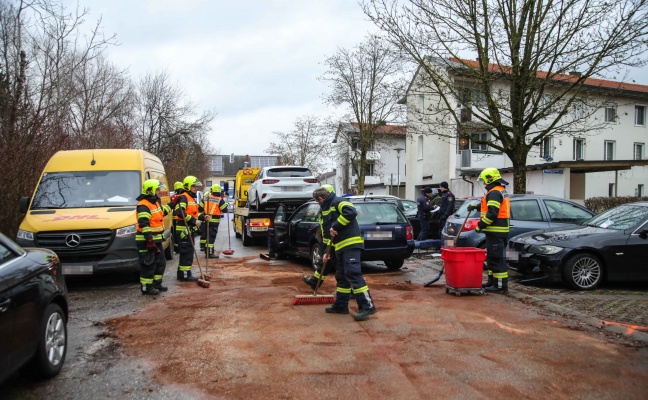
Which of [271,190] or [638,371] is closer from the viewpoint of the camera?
[638,371]

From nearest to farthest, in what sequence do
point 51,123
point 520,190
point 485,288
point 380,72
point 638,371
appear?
1. point 638,371
2. point 485,288
3. point 51,123
4. point 520,190
5. point 380,72

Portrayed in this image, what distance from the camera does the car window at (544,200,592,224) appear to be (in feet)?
33.4

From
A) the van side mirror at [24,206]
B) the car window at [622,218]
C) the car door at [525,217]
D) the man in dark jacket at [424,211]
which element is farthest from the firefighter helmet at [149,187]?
the man in dark jacket at [424,211]

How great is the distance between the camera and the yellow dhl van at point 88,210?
8.38 metres

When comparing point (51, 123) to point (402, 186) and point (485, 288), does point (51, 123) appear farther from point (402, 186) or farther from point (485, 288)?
point (402, 186)

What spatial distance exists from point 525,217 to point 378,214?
117 inches

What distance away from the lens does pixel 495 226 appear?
7.89 meters

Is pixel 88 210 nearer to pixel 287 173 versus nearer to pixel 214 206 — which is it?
pixel 214 206

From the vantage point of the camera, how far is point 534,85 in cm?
1413

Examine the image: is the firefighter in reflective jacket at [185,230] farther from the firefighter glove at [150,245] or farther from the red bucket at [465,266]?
the red bucket at [465,266]

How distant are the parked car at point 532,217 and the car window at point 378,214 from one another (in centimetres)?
118

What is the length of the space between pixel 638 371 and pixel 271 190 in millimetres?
12555

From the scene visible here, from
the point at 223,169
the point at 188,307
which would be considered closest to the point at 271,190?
the point at 188,307

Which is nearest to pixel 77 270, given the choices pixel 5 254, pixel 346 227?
pixel 5 254
